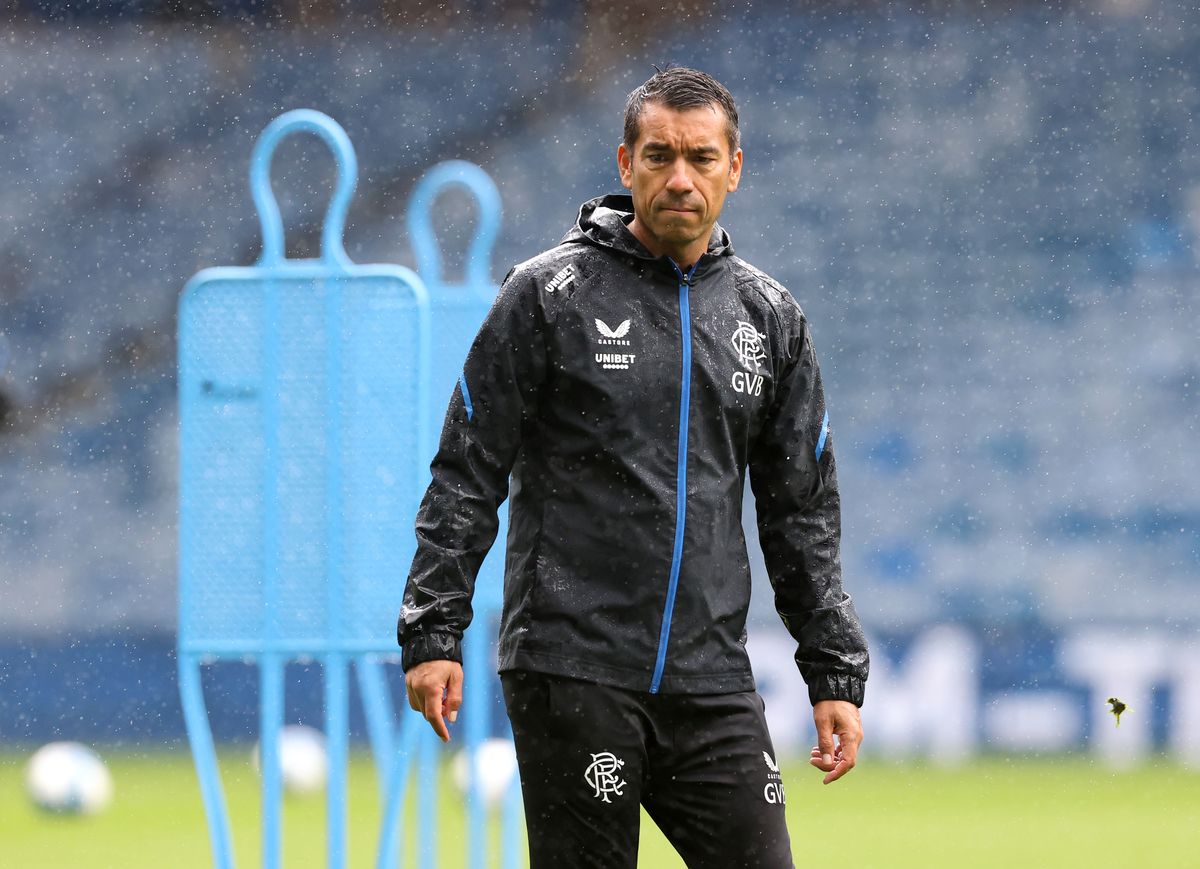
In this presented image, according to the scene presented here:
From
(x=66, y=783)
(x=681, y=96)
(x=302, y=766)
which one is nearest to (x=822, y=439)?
(x=681, y=96)

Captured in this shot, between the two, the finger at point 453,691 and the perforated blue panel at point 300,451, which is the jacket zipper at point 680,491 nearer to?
the finger at point 453,691

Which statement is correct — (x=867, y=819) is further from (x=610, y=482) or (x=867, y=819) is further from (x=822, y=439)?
(x=610, y=482)

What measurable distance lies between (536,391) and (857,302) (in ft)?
24.9

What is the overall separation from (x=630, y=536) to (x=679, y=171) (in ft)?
1.53

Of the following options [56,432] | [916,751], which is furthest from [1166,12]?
[56,432]

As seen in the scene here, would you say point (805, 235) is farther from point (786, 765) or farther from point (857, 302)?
point (786, 765)

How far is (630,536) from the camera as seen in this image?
Answer: 2.25 metres

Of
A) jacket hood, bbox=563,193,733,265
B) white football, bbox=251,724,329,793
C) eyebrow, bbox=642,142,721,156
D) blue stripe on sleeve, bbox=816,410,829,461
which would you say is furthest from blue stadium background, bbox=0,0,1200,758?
eyebrow, bbox=642,142,721,156

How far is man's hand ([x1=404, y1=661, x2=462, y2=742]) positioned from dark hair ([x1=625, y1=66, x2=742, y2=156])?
72cm

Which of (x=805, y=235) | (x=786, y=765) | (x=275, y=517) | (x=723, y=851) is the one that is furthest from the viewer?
(x=805, y=235)

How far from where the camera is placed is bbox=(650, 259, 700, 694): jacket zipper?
88.2 inches

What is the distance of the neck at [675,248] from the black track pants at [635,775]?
566mm

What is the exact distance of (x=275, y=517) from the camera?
146 inches

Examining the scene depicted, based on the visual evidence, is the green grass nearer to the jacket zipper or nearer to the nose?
the jacket zipper
